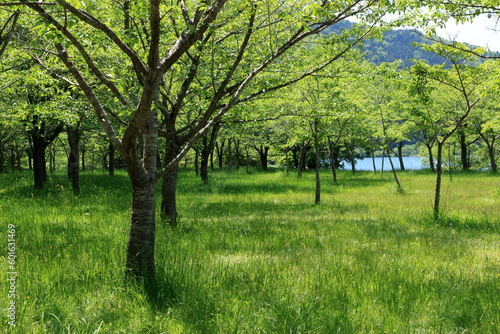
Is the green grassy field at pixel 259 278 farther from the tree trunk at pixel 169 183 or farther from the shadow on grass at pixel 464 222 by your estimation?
the tree trunk at pixel 169 183

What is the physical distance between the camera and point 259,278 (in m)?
4.32

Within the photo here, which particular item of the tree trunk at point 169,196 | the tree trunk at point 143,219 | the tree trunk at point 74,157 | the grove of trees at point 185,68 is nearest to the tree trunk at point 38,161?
the grove of trees at point 185,68

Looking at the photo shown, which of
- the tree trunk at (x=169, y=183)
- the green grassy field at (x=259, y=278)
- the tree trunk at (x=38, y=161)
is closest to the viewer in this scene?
the green grassy field at (x=259, y=278)

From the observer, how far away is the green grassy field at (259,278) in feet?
10.3

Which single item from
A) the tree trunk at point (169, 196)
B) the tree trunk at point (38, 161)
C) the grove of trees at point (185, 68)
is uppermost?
the grove of trees at point (185, 68)

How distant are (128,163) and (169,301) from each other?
161cm

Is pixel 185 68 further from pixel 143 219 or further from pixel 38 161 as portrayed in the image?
pixel 38 161

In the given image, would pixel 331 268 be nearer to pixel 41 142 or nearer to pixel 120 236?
pixel 120 236

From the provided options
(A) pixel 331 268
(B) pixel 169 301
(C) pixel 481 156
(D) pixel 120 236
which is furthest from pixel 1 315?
(C) pixel 481 156

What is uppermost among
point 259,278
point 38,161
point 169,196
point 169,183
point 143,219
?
point 38,161

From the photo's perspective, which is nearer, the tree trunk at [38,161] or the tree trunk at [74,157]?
the tree trunk at [74,157]

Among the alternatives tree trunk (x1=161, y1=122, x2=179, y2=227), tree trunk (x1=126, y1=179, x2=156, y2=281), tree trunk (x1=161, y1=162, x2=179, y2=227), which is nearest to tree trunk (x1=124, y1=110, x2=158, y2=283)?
tree trunk (x1=126, y1=179, x2=156, y2=281)

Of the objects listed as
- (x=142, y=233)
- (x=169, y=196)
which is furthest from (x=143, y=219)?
(x=169, y=196)

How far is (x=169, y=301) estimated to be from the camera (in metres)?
3.52
